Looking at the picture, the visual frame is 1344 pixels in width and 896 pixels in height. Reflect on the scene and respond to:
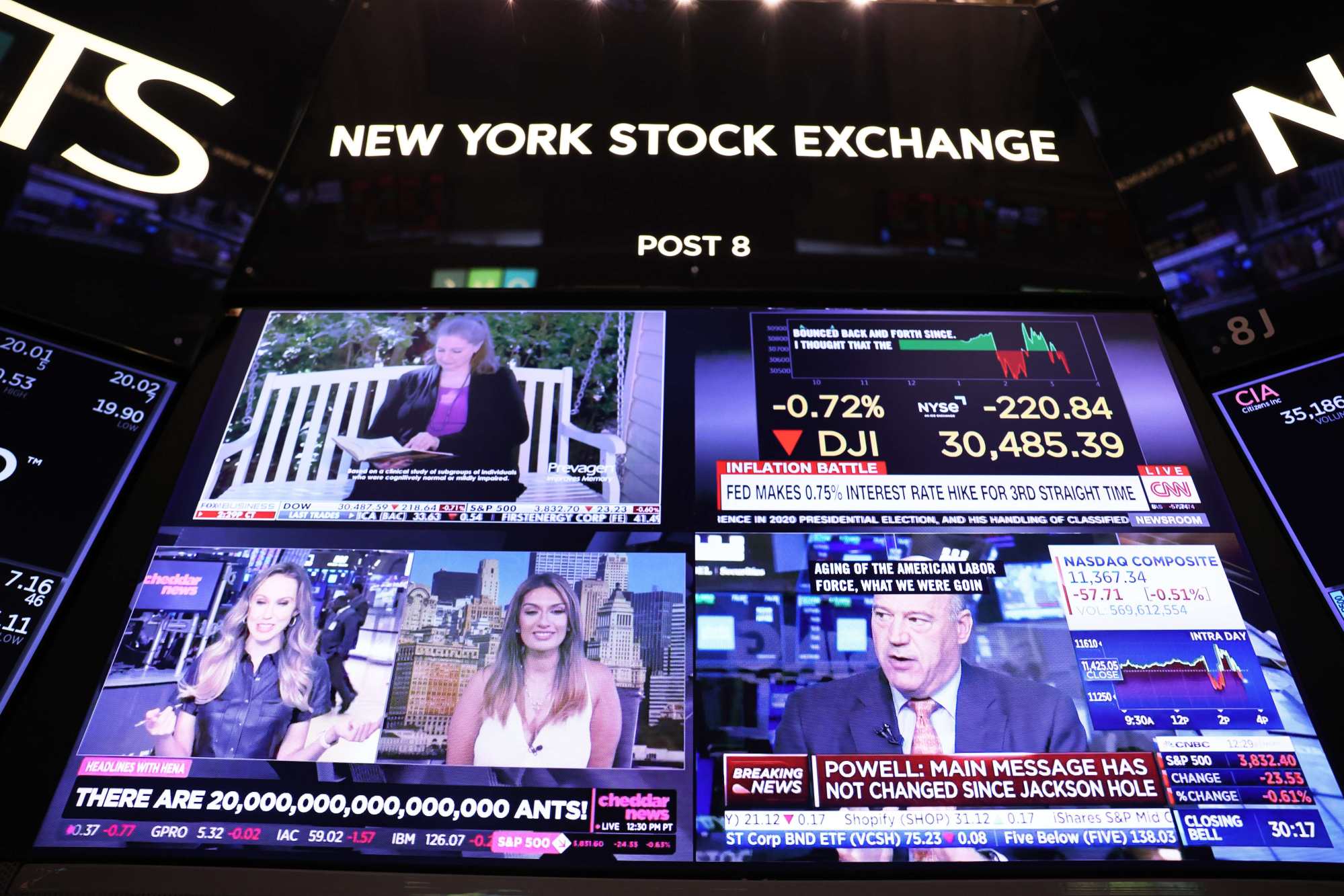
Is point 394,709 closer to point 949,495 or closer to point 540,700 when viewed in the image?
point 540,700

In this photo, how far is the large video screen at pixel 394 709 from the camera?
2365 millimetres

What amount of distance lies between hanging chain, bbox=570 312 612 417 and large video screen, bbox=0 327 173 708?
4.41 ft

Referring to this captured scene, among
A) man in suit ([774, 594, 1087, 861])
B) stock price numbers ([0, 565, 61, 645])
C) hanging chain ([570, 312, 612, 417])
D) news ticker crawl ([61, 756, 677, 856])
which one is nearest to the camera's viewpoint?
news ticker crawl ([61, 756, 677, 856])

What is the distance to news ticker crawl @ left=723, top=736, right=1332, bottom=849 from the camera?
234 centimetres

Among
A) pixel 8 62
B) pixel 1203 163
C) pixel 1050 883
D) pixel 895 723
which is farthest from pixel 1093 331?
pixel 8 62

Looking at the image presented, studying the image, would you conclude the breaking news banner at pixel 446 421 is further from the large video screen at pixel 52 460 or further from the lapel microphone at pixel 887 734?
the lapel microphone at pixel 887 734

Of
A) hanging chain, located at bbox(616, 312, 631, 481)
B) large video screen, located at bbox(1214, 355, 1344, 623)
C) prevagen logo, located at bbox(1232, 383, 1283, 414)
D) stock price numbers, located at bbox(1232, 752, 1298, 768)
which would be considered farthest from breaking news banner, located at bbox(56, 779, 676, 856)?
prevagen logo, located at bbox(1232, 383, 1283, 414)

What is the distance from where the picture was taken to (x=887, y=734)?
2494mm

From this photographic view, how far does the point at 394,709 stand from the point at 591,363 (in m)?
1.28

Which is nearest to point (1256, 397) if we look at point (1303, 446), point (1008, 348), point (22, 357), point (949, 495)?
point (1303, 446)

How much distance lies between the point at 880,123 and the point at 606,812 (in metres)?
2.92

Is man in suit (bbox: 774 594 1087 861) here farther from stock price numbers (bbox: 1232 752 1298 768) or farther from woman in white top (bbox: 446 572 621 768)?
woman in white top (bbox: 446 572 621 768)

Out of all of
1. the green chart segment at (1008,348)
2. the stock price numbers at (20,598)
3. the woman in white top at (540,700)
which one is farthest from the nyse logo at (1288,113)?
the stock price numbers at (20,598)

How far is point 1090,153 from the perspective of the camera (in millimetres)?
3912
